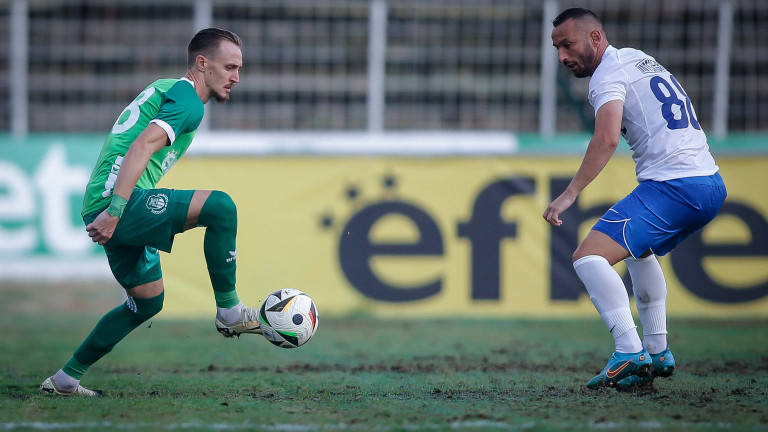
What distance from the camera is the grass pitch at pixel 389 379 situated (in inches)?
163

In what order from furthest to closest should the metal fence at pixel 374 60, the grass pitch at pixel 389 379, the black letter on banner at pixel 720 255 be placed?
the metal fence at pixel 374 60 < the black letter on banner at pixel 720 255 < the grass pitch at pixel 389 379

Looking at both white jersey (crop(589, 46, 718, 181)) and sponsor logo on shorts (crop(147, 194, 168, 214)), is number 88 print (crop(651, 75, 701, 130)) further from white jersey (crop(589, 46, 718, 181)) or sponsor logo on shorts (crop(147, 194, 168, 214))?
sponsor logo on shorts (crop(147, 194, 168, 214))

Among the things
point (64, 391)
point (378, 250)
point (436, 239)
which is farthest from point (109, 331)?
point (436, 239)

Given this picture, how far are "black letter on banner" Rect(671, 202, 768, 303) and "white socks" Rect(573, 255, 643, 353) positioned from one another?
4.43 m

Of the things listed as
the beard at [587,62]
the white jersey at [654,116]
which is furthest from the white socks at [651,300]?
the beard at [587,62]

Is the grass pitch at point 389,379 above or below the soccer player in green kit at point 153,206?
below

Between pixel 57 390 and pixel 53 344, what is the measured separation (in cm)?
270

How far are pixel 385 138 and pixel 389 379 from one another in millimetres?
4709

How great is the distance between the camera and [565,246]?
9.28 metres

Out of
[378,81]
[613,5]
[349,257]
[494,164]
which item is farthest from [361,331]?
[613,5]

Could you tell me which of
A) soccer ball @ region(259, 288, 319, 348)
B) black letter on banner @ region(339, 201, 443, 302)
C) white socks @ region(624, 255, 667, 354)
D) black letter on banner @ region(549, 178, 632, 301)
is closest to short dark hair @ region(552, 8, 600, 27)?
white socks @ region(624, 255, 667, 354)

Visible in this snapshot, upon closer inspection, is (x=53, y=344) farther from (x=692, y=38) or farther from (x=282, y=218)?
(x=692, y=38)

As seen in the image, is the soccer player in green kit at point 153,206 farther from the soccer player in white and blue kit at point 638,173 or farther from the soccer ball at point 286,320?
the soccer player in white and blue kit at point 638,173

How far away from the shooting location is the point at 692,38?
10.8 m
